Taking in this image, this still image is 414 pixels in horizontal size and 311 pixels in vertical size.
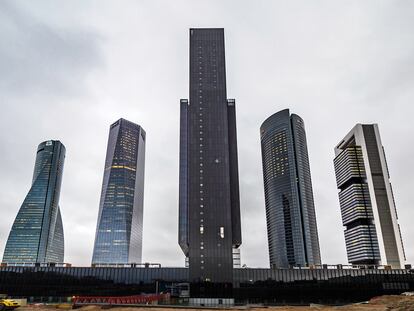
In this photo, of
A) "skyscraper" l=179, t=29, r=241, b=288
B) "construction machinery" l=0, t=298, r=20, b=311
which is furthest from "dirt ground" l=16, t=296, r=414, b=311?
"skyscraper" l=179, t=29, r=241, b=288

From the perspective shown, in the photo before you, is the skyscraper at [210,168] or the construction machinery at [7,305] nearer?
the construction machinery at [7,305]

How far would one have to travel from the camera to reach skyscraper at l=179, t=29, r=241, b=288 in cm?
12194

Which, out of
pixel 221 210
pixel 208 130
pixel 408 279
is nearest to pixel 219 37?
pixel 208 130

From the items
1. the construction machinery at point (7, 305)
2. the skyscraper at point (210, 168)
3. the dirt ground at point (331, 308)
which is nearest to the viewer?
the dirt ground at point (331, 308)

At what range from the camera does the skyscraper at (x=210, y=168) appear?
122m

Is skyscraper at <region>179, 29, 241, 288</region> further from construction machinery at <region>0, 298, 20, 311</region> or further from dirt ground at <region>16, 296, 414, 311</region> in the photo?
construction machinery at <region>0, 298, 20, 311</region>

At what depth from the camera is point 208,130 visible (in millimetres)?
140500

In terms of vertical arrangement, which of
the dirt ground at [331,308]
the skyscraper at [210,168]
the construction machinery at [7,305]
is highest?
the skyscraper at [210,168]

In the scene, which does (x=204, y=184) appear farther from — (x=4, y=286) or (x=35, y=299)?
(x=4, y=286)

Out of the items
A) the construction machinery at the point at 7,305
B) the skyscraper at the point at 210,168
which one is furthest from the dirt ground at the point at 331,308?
the skyscraper at the point at 210,168

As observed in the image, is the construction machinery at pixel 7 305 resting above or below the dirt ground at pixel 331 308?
above

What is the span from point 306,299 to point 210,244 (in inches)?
1597

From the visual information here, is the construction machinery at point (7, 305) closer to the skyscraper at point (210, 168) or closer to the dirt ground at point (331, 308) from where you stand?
the dirt ground at point (331, 308)

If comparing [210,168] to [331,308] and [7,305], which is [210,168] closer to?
[331,308]
